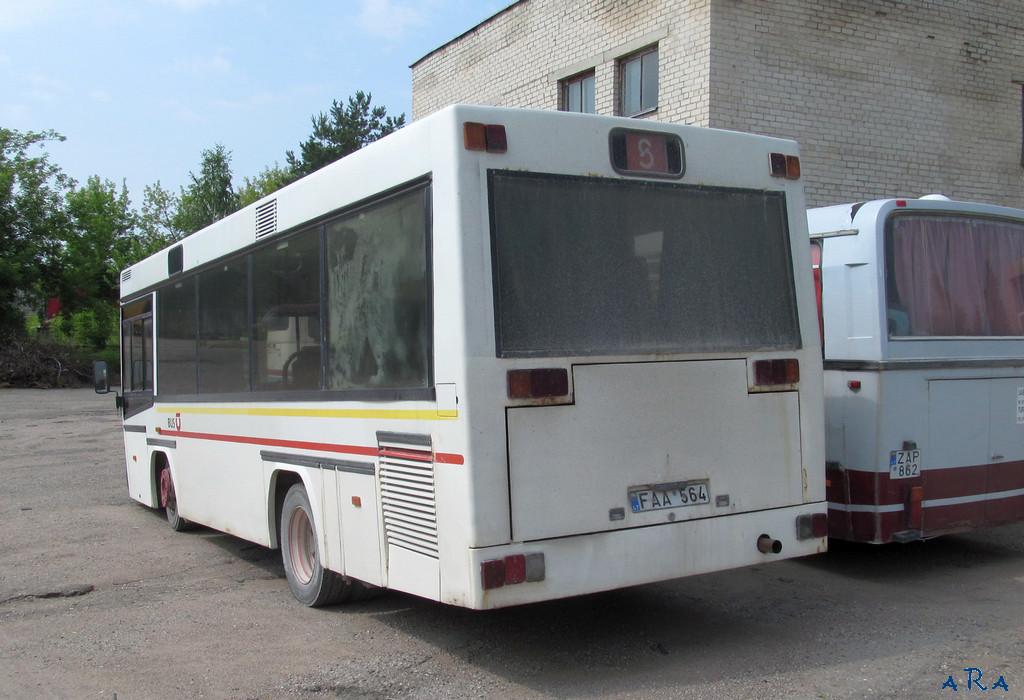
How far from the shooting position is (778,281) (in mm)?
5391

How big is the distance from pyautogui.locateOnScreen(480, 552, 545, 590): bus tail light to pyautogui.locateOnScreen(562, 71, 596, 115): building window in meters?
12.7

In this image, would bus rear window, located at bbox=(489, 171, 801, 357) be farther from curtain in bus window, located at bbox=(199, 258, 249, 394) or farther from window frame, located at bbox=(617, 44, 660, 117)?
window frame, located at bbox=(617, 44, 660, 117)

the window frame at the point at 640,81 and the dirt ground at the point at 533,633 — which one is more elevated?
the window frame at the point at 640,81

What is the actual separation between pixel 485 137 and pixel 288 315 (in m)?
2.19

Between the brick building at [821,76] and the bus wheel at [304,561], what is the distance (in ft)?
31.3

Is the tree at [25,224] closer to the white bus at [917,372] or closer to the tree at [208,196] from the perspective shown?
the tree at [208,196]

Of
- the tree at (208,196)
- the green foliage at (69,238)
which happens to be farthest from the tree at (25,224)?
the tree at (208,196)

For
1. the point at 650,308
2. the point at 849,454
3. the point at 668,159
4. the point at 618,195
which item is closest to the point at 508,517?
the point at 650,308

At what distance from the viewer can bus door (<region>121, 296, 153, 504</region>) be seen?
926cm

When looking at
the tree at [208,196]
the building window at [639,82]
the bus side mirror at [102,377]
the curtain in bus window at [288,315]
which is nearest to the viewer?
the curtain in bus window at [288,315]

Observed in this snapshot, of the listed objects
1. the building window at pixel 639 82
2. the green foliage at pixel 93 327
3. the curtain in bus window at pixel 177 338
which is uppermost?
the building window at pixel 639 82

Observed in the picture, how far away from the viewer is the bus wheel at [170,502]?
29.4 feet

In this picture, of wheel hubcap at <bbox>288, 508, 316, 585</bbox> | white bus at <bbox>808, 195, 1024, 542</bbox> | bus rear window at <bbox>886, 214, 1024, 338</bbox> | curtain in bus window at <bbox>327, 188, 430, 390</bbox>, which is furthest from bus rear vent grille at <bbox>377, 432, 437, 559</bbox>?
bus rear window at <bbox>886, 214, 1024, 338</bbox>

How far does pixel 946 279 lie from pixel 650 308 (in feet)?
9.74
